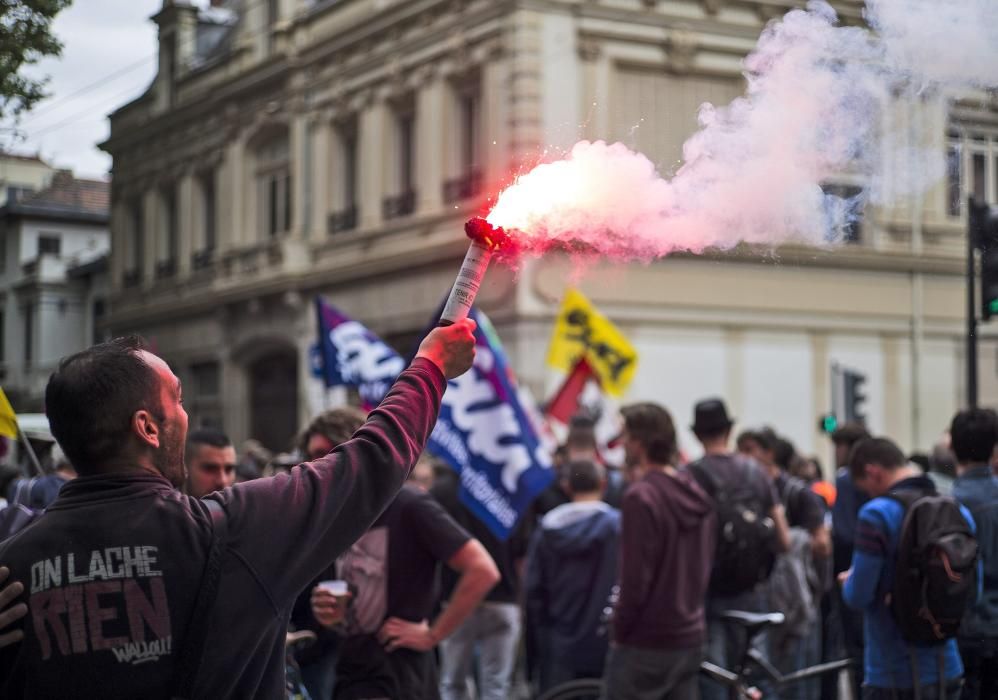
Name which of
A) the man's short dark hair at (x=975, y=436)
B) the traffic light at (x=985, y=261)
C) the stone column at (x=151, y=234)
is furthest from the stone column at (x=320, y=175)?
the man's short dark hair at (x=975, y=436)

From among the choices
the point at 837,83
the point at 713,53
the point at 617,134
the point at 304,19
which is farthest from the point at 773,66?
the point at 304,19

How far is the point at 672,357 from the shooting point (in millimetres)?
19766

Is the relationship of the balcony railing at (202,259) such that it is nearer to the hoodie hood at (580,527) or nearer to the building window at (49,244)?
the building window at (49,244)

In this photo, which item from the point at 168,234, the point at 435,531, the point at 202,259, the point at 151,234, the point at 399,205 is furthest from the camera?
the point at 151,234

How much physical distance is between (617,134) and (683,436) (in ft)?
51.9

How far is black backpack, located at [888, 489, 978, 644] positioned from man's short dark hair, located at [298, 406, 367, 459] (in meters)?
2.18

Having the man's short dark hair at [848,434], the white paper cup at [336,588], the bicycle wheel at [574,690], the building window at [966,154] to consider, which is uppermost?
the building window at [966,154]

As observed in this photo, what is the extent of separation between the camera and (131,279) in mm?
31953

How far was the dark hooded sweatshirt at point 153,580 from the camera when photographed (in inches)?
103

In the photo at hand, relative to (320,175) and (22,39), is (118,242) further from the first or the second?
(22,39)

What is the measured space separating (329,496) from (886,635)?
3.33 m

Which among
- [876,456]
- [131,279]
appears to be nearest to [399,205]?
[131,279]

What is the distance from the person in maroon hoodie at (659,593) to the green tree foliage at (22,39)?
315cm

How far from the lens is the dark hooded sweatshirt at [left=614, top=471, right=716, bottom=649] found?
619 centimetres
